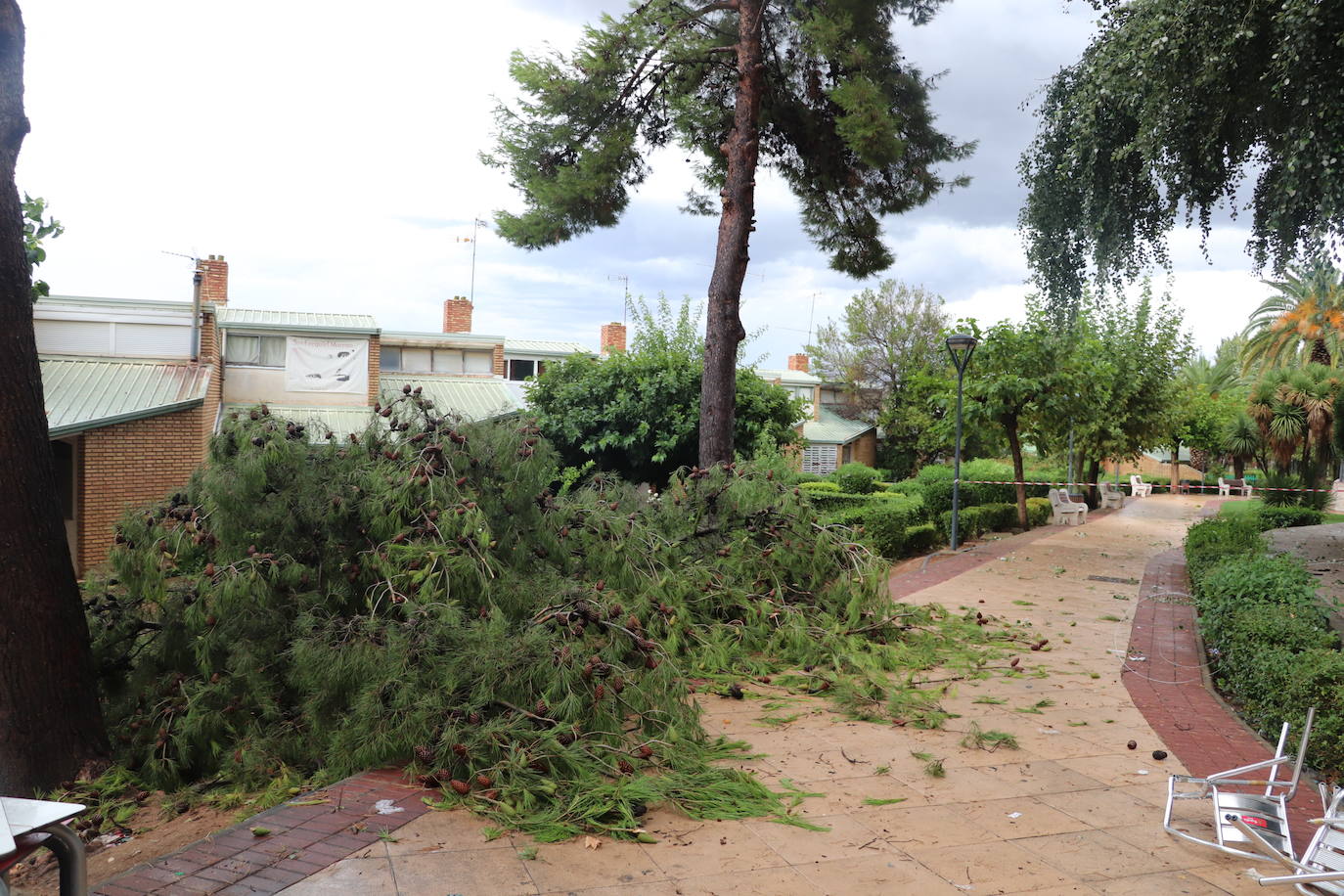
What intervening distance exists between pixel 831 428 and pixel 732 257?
30264mm

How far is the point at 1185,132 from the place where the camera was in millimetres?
10312

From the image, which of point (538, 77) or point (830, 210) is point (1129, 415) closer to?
point (830, 210)

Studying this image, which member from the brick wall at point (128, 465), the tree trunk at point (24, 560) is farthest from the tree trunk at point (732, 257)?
the brick wall at point (128, 465)

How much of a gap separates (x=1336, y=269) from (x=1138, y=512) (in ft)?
66.3

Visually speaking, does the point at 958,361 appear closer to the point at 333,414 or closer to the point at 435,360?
the point at 333,414

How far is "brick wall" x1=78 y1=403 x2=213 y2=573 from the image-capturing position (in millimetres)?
16906

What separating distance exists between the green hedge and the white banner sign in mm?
A: 19010

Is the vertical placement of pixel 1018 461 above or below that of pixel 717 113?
below

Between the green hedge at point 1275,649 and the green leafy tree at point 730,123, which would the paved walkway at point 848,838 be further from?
the green leafy tree at point 730,123

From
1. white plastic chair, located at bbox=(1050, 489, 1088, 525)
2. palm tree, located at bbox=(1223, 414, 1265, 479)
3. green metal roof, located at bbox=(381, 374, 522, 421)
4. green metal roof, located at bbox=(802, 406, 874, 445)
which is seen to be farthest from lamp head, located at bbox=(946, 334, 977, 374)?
green metal roof, located at bbox=(802, 406, 874, 445)

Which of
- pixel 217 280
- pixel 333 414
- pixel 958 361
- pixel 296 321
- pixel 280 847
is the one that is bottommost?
pixel 280 847

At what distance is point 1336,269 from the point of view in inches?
366

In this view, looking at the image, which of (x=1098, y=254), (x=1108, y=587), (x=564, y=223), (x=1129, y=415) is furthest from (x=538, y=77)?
(x=1129, y=415)

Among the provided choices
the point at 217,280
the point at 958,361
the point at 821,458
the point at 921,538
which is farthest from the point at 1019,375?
the point at 821,458
